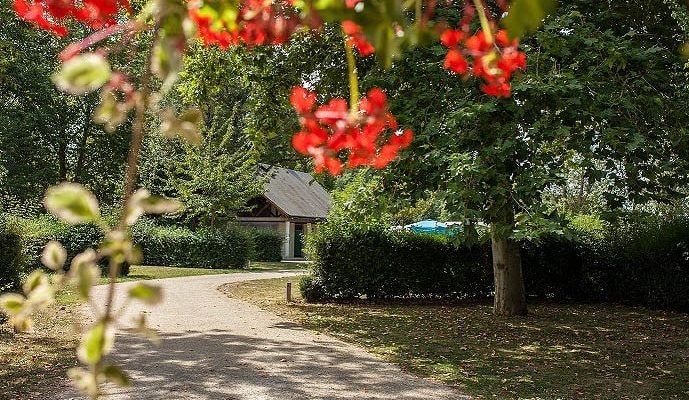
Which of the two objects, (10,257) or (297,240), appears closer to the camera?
(10,257)

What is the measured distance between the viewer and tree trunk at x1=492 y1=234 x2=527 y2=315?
13.1m

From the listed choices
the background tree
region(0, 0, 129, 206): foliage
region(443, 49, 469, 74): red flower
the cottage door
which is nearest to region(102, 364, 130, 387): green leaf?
region(443, 49, 469, 74): red flower

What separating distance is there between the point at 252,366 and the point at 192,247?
19435mm

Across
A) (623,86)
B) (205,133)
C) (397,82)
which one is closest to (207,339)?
(397,82)

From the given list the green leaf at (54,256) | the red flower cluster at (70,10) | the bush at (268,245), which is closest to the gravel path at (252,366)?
the red flower cluster at (70,10)

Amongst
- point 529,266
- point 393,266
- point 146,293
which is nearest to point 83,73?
point 146,293

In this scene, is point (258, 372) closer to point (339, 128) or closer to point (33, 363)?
point (33, 363)

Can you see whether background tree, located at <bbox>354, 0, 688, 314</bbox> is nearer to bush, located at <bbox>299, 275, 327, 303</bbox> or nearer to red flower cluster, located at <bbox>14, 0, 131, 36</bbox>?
bush, located at <bbox>299, 275, 327, 303</bbox>

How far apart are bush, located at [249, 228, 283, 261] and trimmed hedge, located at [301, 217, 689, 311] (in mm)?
17592

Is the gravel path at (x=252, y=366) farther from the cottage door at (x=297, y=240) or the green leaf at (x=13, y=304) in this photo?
the cottage door at (x=297, y=240)

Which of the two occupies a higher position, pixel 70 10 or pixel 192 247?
pixel 192 247

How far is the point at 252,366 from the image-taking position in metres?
7.82

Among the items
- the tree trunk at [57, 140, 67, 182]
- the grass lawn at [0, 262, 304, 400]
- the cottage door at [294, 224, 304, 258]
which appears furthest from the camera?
the cottage door at [294, 224, 304, 258]

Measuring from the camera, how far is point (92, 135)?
3041cm
